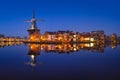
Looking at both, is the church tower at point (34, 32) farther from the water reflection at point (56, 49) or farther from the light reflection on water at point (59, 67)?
the light reflection on water at point (59, 67)

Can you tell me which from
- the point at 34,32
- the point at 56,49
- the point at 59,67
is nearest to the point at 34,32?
the point at 34,32

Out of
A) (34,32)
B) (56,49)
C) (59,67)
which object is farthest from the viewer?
(34,32)

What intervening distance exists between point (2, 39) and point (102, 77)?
477 ft

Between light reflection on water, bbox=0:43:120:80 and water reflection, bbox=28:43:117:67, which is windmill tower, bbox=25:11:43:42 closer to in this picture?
water reflection, bbox=28:43:117:67

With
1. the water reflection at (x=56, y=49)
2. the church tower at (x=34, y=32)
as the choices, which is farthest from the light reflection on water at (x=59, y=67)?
the church tower at (x=34, y=32)

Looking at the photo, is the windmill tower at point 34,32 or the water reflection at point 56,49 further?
the windmill tower at point 34,32

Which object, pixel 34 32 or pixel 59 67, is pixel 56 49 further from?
pixel 34 32

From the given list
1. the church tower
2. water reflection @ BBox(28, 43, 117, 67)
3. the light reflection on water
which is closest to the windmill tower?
the church tower

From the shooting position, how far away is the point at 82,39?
12369 centimetres

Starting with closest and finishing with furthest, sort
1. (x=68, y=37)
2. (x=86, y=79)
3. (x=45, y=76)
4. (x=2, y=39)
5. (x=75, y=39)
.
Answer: (x=86, y=79), (x=45, y=76), (x=68, y=37), (x=75, y=39), (x=2, y=39)

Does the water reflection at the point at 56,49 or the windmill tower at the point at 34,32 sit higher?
the windmill tower at the point at 34,32

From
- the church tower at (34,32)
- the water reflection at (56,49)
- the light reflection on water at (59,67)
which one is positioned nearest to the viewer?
the light reflection on water at (59,67)

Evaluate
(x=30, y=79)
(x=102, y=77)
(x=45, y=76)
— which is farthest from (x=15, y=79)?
(x=102, y=77)

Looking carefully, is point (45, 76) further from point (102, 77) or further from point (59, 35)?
point (59, 35)
